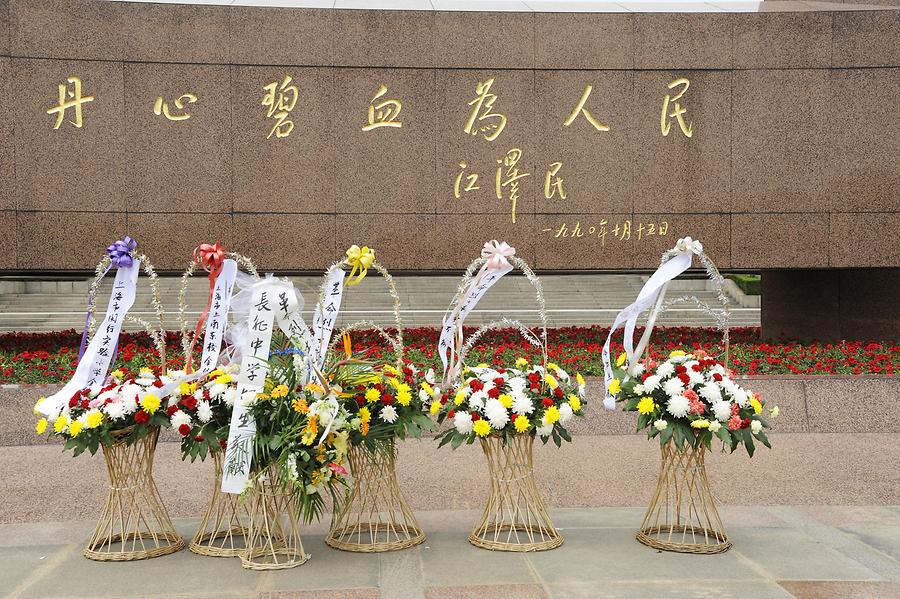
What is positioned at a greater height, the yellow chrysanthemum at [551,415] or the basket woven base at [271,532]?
the yellow chrysanthemum at [551,415]

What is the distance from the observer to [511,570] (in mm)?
4789

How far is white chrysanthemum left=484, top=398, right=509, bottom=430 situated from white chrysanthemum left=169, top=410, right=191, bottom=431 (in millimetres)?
1539

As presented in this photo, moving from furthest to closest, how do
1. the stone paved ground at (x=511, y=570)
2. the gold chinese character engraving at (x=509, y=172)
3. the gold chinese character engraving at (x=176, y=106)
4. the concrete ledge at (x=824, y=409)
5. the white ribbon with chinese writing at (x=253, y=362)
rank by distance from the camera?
the gold chinese character engraving at (x=509, y=172), the gold chinese character engraving at (x=176, y=106), the concrete ledge at (x=824, y=409), the white ribbon with chinese writing at (x=253, y=362), the stone paved ground at (x=511, y=570)

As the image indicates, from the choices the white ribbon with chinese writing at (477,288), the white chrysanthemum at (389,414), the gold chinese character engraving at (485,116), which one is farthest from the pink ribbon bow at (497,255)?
the gold chinese character engraving at (485,116)

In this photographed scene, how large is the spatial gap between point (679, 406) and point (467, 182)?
19.0 ft

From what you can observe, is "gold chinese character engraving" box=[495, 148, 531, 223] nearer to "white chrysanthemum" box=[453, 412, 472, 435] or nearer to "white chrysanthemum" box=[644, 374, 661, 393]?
"white chrysanthemum" box=[644, 374, 661, 393]

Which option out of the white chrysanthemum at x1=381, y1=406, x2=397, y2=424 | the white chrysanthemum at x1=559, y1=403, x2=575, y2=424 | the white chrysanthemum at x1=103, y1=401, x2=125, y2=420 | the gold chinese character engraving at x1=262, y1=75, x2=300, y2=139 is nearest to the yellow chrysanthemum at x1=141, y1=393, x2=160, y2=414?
the white chrysanthemum at x1=103, y1=401, x2=125, y2=420

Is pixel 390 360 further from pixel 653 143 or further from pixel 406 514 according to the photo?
pixel 653 143

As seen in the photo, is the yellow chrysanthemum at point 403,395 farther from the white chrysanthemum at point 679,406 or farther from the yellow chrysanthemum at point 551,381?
the white chrysanthemum at point 679,406

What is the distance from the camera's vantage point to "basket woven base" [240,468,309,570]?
4.83 m

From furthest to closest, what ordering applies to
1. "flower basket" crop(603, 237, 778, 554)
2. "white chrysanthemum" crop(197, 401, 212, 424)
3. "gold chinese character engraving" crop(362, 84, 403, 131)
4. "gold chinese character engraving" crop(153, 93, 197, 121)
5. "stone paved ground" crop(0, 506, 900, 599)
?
"gold chinese character engraving" crop(362, 84, 403, 131)
"gold chinese character engraving" crop(153, 93, 197, 121)
"flower basket" crop(603, 237, 778, 554)
"white chrysanthemum" crop(197, 401, 212, 424)
"stone paved ground" crop(0, 506, 900, 599)

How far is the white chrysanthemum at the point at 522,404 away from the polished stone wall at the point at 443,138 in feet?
18.1

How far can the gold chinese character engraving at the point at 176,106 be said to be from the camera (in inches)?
398

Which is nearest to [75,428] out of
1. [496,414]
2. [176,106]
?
[496,414]
